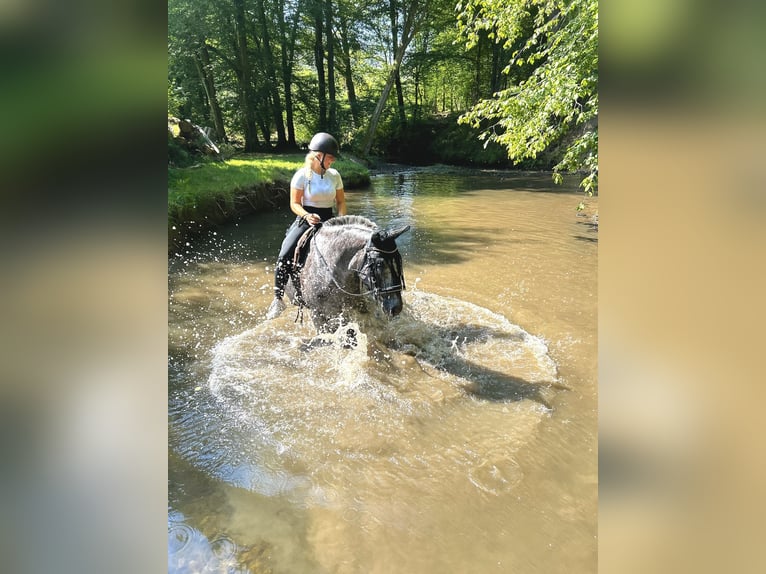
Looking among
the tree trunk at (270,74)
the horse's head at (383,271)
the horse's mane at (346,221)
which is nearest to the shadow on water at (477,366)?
the horse's head at (383,271)

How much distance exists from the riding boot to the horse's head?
68.7 inches

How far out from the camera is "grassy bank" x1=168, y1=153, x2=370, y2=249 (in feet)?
36.0

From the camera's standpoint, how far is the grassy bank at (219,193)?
10984 millimetres

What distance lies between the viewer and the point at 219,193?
1304cm

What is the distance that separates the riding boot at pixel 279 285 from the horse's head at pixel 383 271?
1.74m

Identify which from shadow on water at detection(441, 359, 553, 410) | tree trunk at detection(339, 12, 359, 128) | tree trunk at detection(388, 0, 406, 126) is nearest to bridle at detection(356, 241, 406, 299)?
shadow on water at detection(441, 359, 553, 410)

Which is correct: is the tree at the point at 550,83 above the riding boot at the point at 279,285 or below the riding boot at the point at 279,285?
above

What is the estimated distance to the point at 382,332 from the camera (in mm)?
6258

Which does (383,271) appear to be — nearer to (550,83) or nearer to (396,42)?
(550,83)

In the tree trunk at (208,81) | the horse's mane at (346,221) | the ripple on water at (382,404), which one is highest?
the tree trunk at (208,81)

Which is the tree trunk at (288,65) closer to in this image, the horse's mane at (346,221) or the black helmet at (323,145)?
the black helmet at (323,145)

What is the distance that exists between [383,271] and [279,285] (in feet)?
7.39
